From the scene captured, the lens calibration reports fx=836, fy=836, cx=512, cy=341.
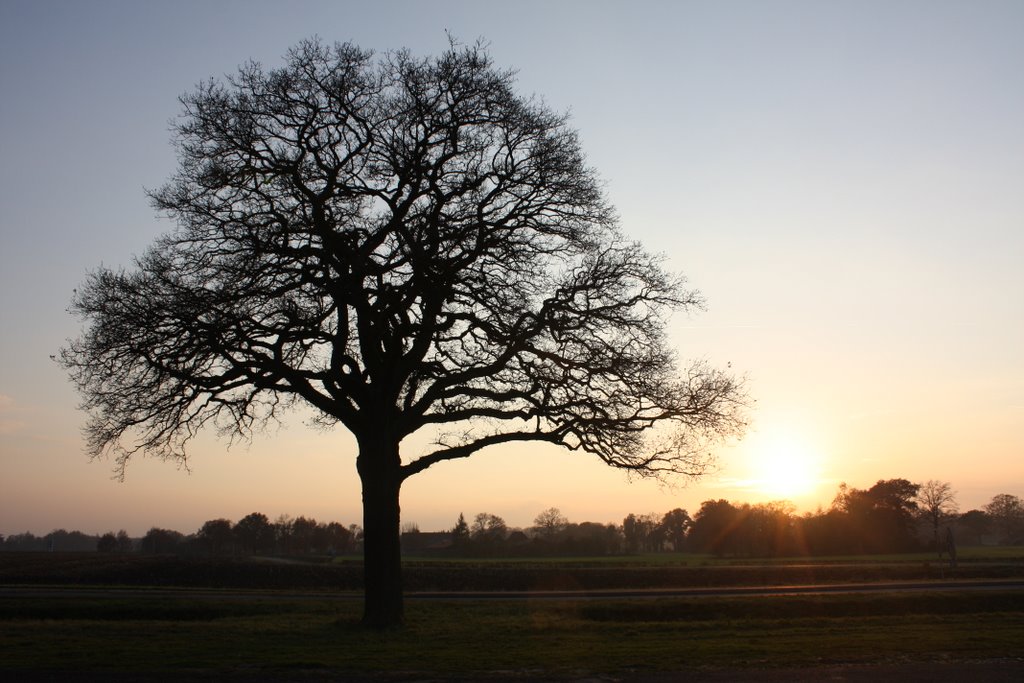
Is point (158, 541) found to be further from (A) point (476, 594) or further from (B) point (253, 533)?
(A) point (476, 594)

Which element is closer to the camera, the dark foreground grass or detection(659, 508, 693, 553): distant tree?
the dark foreground grass

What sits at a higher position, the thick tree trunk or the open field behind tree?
the thick tree trunk

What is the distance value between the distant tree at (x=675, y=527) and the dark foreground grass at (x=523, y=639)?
367 ft

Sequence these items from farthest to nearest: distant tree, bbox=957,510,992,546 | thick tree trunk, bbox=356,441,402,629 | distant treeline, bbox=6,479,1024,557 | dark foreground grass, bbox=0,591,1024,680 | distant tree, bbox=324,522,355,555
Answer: distant tree, bbox=957,510,992,546 → distant tree, bbox=324,522,355,555 → distant treeline, bbox=6,479,1024,557 → thick tree trunk, bbox=356,441,402,629 → dark foreground grass, bbox=0,591,1024,680

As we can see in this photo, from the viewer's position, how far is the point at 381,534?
18.6 m

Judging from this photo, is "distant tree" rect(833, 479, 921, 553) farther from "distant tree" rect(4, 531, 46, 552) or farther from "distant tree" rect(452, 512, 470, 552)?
"distant tree" rect(4, 531, 46, 552)

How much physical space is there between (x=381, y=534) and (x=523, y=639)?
4.07 meters

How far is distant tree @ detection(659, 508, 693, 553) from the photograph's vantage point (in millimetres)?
134750

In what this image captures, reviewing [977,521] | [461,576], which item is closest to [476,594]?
[461,576]

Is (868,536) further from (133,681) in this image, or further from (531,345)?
(133,681)

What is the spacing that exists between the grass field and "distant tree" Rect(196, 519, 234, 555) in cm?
8130

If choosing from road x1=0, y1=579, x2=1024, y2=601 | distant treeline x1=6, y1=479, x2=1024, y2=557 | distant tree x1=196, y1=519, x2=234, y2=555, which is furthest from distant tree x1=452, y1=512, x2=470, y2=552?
road x1=0, y1=579, x2=1024, y2=601

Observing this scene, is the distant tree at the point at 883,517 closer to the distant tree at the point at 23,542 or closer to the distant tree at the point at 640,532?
the distant tree at the point at 640,532

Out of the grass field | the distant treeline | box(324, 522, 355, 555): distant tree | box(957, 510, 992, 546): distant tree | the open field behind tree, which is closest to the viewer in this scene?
the grass field
